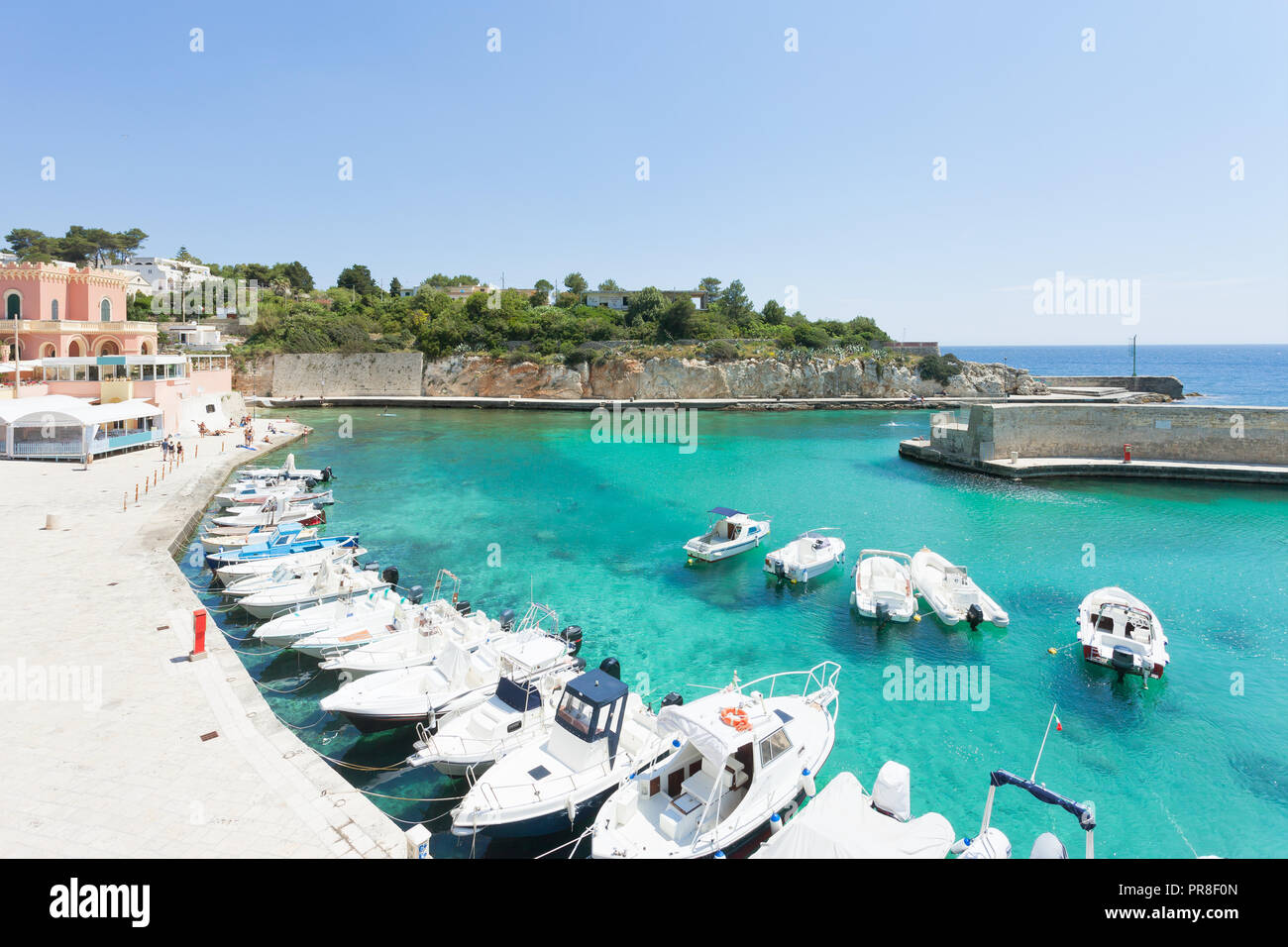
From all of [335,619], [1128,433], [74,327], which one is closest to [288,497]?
[335,619]

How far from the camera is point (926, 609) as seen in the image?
54.3 feet

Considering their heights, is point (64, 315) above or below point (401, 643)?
above

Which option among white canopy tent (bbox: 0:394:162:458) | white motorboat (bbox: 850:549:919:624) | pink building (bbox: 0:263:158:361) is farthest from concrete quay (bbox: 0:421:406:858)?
pink building (bbox: 0:263:158:361)

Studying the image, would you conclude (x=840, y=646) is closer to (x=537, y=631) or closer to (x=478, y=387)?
(x=537, y=631)

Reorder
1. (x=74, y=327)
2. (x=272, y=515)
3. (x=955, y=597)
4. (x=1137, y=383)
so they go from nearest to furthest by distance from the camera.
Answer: (x=955, y=597)
(x=272, y=515)
(x=74, y=327)
(x=1137, y=383)

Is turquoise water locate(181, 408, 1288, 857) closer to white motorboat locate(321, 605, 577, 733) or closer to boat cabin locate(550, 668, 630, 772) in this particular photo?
white motorboat locate(321, 605, 577, 733)

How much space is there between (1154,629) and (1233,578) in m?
7.93

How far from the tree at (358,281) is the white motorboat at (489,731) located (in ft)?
306

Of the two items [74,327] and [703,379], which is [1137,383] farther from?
[74,327]

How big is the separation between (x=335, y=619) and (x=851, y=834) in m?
10.7

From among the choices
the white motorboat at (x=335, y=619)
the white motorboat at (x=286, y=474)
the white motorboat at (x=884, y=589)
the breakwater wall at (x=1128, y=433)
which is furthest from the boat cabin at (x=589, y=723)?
the breakwater wall at (x=1128, y=433)

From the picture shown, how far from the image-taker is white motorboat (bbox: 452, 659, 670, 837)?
816 cm

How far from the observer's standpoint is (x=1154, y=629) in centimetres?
1366

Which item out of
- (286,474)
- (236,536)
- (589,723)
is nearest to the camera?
(589,723)
